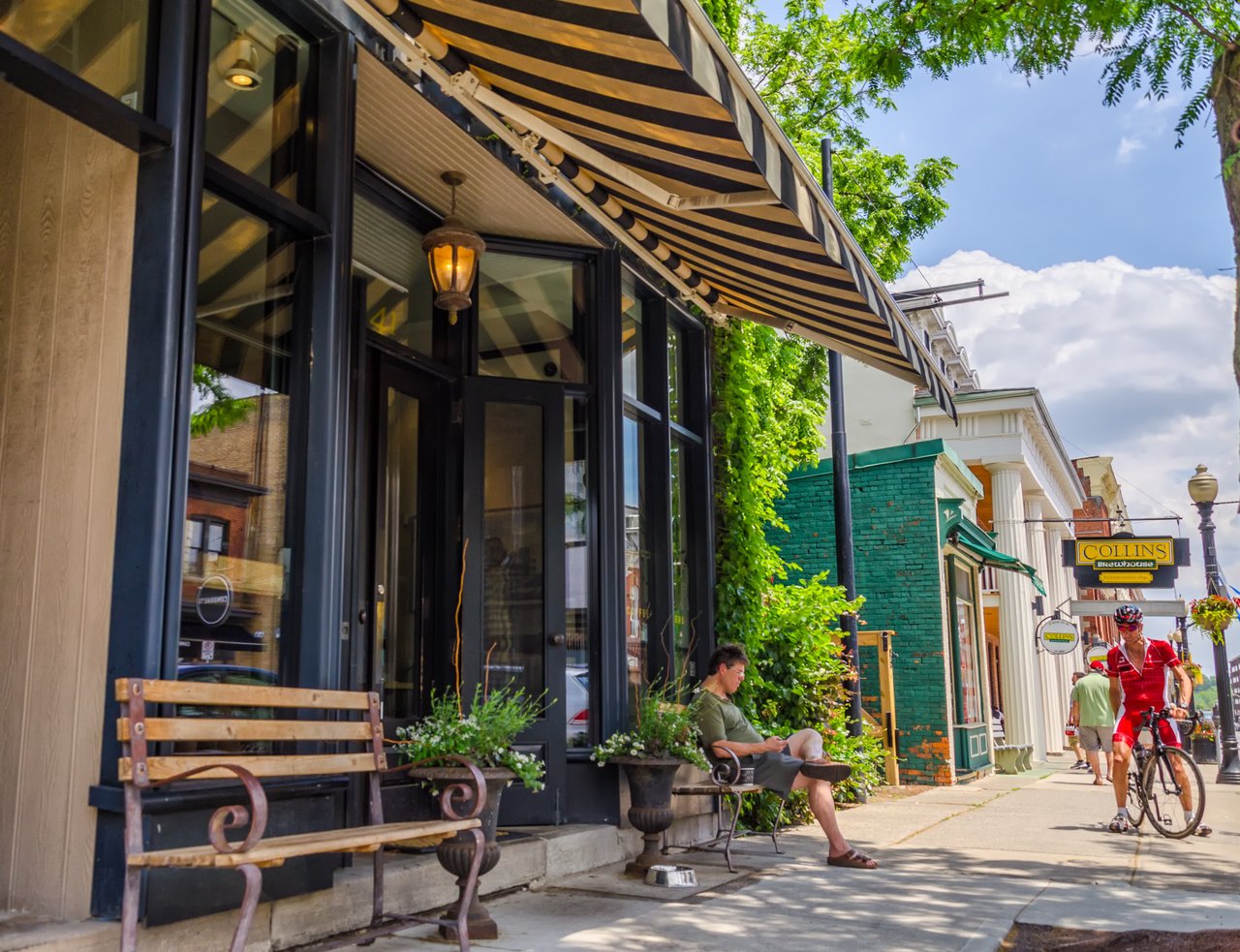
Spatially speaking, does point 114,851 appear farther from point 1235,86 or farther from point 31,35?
point 1235,86

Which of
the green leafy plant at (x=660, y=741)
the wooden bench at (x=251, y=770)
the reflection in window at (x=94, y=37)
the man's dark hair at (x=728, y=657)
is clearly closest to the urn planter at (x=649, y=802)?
the green leafy plant at (x=660, y=741)

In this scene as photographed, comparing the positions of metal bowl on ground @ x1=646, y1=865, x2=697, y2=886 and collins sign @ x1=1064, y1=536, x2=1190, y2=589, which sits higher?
collins sign @ x1=1064, y1=536, x2=1190, y2=589

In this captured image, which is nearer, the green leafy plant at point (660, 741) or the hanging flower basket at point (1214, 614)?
the green leafy plant at point (660, 741)

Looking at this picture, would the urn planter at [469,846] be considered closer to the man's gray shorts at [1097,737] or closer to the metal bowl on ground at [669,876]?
the metal bowl on ground at [669,876]

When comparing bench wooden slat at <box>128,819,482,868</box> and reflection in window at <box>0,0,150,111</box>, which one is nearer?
bench wooden slat at <box>128,819,482,868</box>

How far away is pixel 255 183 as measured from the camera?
430cm

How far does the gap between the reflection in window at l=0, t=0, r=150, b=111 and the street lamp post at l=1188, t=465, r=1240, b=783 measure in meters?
15.2

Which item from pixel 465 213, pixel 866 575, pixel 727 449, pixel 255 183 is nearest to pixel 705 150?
pixel 255 183

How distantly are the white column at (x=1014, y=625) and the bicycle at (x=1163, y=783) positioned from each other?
1076 centimetres

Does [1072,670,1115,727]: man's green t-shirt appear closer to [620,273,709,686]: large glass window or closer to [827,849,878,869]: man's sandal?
[620,273,709,686]: large glass window

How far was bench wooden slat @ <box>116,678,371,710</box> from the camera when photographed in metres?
3.36

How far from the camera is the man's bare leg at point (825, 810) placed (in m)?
6.49

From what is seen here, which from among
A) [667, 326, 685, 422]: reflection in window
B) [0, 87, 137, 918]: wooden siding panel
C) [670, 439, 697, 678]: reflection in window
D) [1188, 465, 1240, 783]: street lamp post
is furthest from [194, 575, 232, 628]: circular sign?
[1188, 465, 1240, 783]: street lamp post

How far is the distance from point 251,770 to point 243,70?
2.68 m
